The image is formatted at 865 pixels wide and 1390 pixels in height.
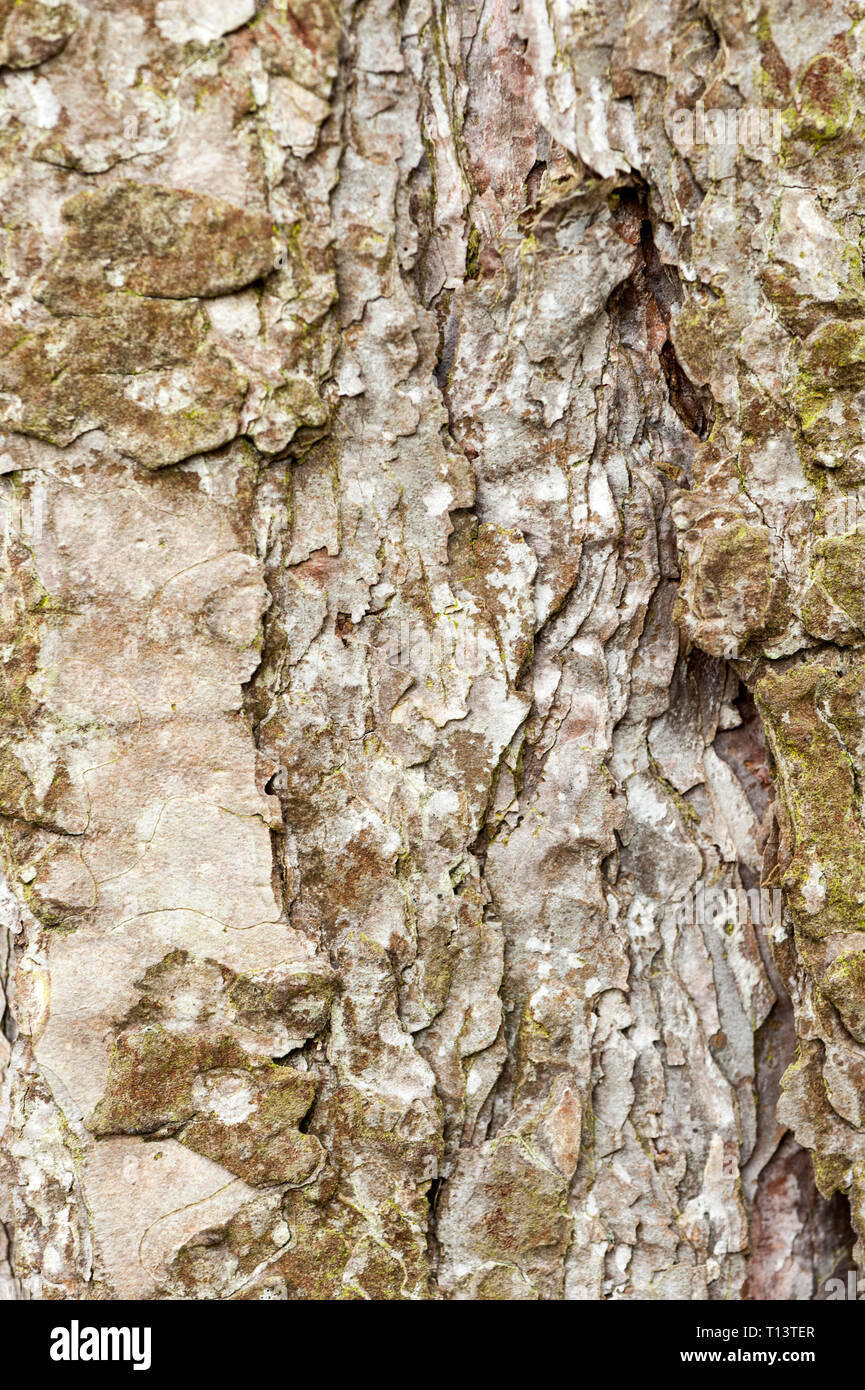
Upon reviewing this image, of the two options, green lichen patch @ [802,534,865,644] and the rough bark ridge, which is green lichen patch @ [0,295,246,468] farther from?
green lichen patch @ [802,534,865,644]

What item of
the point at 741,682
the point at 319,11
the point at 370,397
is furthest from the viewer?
the point at 741,682

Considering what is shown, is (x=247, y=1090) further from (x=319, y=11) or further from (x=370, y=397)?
(x=319, y=11)

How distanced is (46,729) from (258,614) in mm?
314

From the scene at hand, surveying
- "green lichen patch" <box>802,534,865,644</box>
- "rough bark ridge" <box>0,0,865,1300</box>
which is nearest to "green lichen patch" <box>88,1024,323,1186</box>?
"rough bark ridge" <box>0,0,865,1300</box>

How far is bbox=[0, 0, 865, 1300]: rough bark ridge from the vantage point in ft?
3.82

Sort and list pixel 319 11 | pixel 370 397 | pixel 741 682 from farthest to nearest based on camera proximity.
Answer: pixel 741 682
pixel 370 397
pixel 319 11

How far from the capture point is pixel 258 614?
1.22 metres

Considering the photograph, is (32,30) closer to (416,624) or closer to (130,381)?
(130,381)

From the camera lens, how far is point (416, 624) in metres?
1.28

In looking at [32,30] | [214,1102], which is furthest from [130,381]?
[214,1102]

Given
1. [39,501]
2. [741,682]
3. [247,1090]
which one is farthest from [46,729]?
[741,682]

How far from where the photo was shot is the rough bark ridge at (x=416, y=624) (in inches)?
45.8

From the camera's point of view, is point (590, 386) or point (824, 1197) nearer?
point (590, 386)

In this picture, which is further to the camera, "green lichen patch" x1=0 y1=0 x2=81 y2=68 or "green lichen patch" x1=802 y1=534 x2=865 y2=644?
"green lichen patch" x1=802 y1=534 x2=865 y2=644
